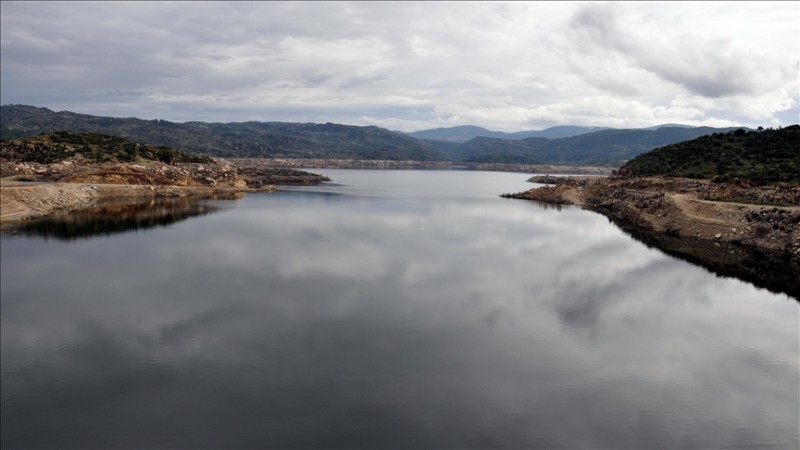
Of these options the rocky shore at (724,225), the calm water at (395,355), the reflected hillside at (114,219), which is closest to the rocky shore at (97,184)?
the reflected hillside at (114,219)

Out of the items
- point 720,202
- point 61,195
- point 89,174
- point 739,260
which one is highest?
point 720,202

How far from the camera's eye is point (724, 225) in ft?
159

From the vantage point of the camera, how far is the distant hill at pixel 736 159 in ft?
196

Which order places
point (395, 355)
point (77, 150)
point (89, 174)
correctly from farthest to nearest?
point (77, 150) → point (89, 174) → point (395, 355)

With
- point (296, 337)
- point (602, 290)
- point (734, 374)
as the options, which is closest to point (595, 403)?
point (734, 374)

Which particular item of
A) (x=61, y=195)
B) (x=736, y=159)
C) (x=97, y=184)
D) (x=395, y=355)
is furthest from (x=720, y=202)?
(x=97, y=184)

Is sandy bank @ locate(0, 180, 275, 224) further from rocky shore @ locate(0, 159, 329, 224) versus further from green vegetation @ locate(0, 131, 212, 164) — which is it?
green vegetation @ locate(0, 131, 212, 164)

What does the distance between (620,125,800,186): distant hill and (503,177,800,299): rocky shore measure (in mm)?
3984

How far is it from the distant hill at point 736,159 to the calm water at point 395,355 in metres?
33.3

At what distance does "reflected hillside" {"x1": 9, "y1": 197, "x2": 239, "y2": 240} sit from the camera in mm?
39688

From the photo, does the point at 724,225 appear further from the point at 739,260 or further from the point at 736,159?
the point at 736,159

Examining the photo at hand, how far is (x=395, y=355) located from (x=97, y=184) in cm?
6349

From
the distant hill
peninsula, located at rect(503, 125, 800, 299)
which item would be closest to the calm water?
peninsula, located at rect(503, 125, 800, 299)

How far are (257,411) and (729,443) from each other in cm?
1239
